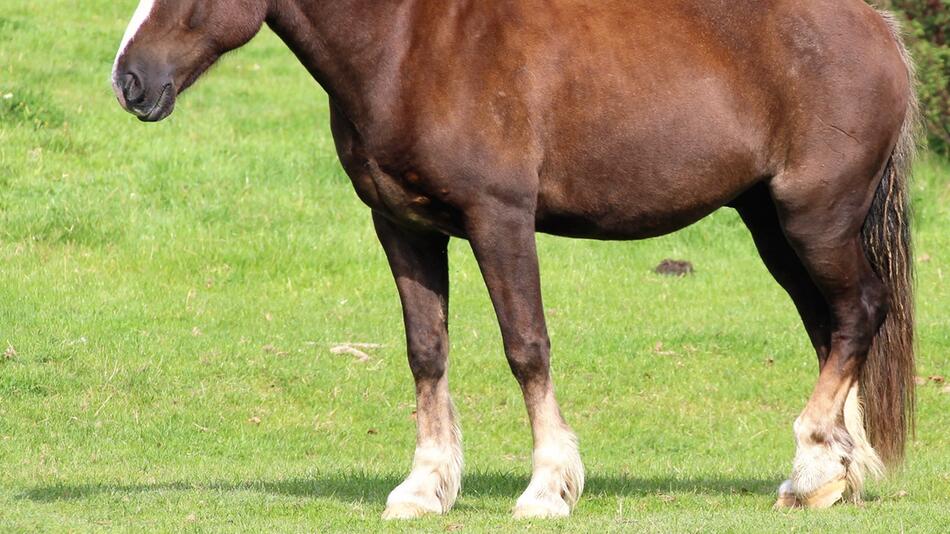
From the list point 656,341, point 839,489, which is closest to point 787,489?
point 839,489

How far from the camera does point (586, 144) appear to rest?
20.4 feet

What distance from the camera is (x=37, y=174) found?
1333 centimetres

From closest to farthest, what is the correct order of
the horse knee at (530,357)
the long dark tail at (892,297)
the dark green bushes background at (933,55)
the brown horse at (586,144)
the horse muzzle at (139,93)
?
the horse muzzle at (139,93) < the brown horse at (586,144) < the horse knee at (530,357) < the long dark tail at (892,297) < the dark green bushes background at (933,55)

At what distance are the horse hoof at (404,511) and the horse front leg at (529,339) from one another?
16.7 inches

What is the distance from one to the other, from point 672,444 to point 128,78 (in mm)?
4814

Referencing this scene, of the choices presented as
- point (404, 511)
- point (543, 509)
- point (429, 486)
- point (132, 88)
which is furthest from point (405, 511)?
point (132, 88)

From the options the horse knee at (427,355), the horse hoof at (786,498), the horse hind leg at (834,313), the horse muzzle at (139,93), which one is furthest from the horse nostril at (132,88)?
the horse hoof at (786,498)

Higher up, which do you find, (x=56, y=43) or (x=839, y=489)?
(x=839, y=489)

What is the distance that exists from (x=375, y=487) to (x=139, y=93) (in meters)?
2.42

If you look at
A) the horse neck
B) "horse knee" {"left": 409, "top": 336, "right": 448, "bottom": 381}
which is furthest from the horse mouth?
"horse knee" {"left": 409, "top": 336, "right": 448, "bottom": 381}

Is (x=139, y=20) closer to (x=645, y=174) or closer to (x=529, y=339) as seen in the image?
(x=529, y=339)

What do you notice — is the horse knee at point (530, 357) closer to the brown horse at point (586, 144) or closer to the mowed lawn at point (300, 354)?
the brown horse at point (586, 144)

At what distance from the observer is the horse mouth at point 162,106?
5.74 m

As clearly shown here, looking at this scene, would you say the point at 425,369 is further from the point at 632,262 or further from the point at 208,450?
the point at 632,262
